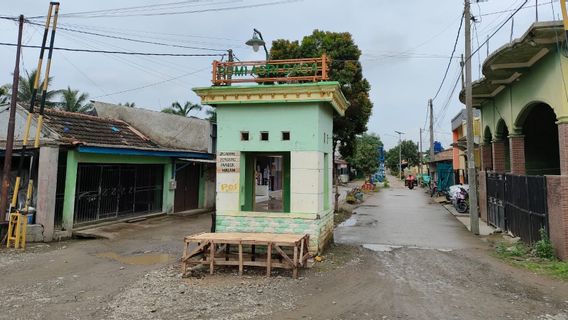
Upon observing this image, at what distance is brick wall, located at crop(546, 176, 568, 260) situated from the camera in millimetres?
8125

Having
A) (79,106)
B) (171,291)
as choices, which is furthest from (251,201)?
(79,106)

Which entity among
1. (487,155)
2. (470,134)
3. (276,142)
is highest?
(470,134)

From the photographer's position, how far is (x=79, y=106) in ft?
103

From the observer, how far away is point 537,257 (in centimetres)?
879

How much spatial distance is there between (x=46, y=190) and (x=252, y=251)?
6.67m

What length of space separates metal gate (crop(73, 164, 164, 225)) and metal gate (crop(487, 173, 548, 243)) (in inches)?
510

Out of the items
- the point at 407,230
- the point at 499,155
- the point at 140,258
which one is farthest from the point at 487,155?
the point at 140,258

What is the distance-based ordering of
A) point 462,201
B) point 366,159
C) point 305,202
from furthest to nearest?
point 366,159 → point 462,201 → point 305,202

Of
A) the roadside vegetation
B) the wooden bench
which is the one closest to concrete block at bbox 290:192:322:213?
the wooden bench

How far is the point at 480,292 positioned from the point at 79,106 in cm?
3235

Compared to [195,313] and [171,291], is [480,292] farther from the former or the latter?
[171,291]

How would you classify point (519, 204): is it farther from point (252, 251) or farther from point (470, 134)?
point (252, 251)

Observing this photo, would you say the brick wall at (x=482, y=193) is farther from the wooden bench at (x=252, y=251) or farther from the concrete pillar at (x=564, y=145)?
the wooden bench at (x=252, y=251)

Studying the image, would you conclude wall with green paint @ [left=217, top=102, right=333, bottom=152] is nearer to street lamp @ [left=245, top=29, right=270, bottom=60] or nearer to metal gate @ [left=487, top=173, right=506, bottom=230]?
street lamp @ [left=245, top=29, right=270, bottom=60]
